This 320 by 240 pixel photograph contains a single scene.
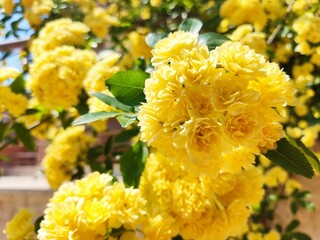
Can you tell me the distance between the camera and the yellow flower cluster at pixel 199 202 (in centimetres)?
85

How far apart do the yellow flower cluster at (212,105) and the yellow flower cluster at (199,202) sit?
257 mm

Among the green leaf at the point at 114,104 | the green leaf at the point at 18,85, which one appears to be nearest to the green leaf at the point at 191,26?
the green leaf at the point at 114,104

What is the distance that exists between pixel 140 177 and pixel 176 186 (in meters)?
0.10

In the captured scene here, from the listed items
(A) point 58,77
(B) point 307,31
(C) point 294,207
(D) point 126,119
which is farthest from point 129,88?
(C) point 294,207

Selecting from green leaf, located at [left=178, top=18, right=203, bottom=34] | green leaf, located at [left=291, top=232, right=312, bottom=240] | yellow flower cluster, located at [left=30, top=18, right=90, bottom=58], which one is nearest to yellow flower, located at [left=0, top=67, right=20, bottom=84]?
yellow flower cluster, located at [left=30, top=18, right=90, bottom=58]

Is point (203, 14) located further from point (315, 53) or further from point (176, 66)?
point (176, 66)

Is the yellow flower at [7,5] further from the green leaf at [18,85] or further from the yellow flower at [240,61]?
the yellow flower at [240,61]

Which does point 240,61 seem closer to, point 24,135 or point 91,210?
point 91,210

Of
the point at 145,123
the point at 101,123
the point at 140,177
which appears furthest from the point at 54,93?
the point at 145,123

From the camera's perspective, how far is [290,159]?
646 mm

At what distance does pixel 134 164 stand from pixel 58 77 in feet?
1.26

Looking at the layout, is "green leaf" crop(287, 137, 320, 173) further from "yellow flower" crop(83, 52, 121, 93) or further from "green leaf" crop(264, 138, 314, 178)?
"yellow flower" crop(83, 52, 121, 93)

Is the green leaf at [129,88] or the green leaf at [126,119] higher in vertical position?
the green leaf at [129,88]

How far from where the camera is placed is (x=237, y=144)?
22.0 inches
